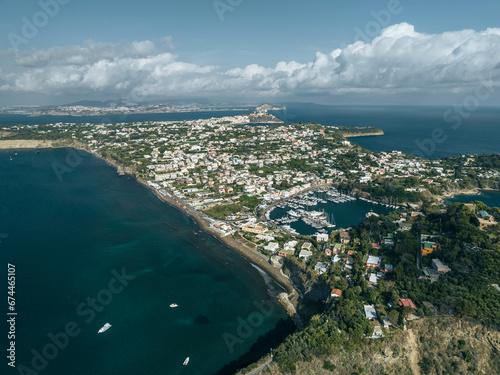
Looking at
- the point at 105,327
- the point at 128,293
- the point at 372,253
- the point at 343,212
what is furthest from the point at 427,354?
the point at 343,212

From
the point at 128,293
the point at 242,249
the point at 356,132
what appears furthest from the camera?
the point at 356,132

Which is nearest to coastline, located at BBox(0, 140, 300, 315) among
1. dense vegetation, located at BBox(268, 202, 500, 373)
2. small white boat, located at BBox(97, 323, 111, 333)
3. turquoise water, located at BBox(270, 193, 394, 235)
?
dense vegetation, located at BBox(268, 202, 500, 373)

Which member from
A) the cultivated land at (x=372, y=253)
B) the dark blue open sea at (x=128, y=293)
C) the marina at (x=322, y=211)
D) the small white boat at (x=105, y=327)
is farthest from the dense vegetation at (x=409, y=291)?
the small white boat at (x=105, y=327)

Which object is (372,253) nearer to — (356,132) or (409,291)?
(409,291)

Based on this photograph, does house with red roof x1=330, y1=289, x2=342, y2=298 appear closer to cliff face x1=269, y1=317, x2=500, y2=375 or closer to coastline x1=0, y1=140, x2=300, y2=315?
coastline x1=0, y1=140, x2=300, y2=315

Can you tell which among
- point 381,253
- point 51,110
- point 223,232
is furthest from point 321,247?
point 51,110

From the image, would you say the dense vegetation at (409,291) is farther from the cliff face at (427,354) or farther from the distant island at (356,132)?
the distant island at (356,132)

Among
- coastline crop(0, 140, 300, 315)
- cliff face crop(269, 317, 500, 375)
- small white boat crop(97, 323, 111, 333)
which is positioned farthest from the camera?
coastline crop(0, 140, 300, 315)
